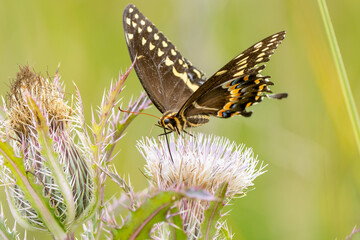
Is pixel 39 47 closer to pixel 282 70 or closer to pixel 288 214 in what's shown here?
pixel 282 70

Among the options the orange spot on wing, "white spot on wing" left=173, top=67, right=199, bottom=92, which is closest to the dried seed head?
the orange spot on wing

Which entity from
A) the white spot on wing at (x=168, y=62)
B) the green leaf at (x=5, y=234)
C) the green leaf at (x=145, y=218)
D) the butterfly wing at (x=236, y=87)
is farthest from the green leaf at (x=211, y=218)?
the white spot on wing at (x=168, y=62)

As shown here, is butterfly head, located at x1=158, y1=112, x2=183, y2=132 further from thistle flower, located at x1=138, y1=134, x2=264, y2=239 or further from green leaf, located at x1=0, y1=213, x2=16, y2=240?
green leaf, located at x1=0, y1=213, x2=16, y2=240

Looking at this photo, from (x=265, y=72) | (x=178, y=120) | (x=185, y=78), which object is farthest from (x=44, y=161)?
(x=265, y=72)

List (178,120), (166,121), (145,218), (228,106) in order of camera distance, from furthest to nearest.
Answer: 1. (228,106)
2. (178,120)
3. (166,121)
4. (145,218)

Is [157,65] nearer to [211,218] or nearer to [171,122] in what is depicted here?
[171,122]

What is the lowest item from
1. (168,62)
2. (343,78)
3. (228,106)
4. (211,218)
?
(211,218)
